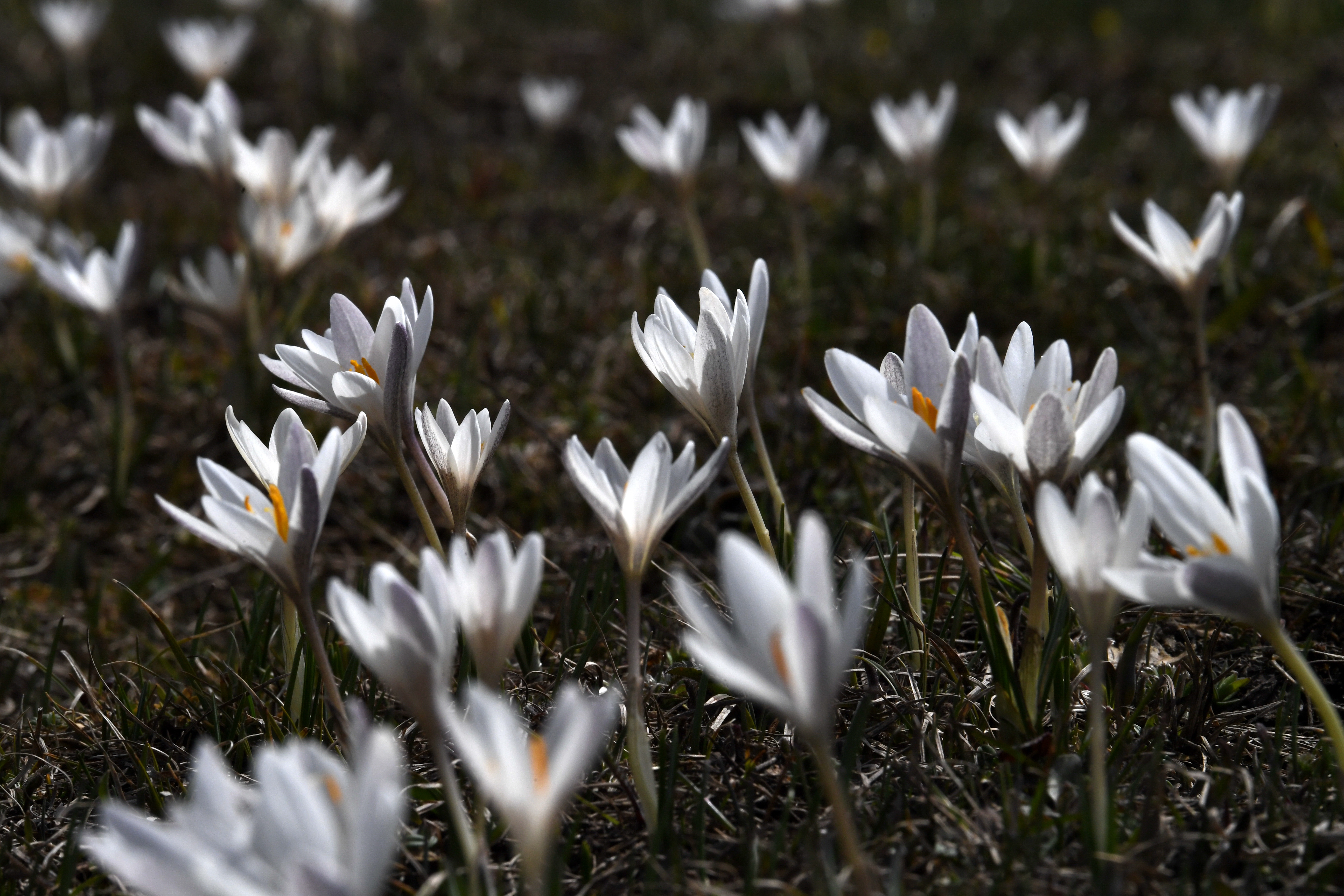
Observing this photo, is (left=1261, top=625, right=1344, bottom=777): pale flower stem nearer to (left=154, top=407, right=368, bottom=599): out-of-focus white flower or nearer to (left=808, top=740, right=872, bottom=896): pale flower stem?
(left=808, top=740, right=872, bottom=896): pale flower stem

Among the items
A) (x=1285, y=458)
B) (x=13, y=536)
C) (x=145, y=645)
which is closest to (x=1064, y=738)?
(x=1285, y=458)

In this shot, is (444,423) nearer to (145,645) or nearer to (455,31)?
(145,645)

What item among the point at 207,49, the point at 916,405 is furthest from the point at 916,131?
the point at 207,49

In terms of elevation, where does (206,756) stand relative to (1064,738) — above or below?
above

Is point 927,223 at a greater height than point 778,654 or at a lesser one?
greater

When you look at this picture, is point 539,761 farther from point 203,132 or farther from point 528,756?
point 203,132

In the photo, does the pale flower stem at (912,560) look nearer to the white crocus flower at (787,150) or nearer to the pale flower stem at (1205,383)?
the pale flower stem at (1205,383)
